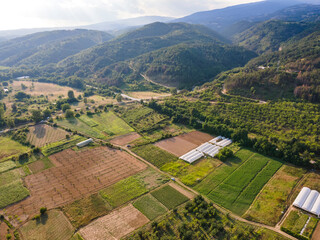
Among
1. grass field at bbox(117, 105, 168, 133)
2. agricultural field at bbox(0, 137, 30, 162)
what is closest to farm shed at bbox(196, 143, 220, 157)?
Result: grass field at bbox(117, 105, 168, 133)

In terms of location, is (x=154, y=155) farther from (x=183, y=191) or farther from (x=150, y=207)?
(x=150, y=207)

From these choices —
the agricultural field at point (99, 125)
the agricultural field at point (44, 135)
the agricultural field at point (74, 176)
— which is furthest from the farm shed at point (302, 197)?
the agricultural field at point (44, 135)

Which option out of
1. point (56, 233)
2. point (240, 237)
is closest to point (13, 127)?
point (56, 233)

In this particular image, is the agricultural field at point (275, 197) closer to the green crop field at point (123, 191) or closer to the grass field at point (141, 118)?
the green crop field at point (123, 191)

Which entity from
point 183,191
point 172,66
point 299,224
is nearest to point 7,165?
point 183,191

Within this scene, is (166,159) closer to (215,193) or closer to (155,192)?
(155,192)

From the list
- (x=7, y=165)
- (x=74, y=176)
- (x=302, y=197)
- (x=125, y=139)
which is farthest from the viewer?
(x=125, y=139)
